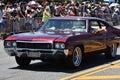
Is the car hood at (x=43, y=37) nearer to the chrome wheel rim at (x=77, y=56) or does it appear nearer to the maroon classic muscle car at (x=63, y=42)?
the maroon classic muscle car at (x=63, y=42)

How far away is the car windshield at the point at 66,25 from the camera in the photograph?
448 inches

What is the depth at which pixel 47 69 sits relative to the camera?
34.7ft

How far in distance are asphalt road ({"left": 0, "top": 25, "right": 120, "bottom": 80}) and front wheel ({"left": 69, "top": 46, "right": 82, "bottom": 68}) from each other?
0.49 ft

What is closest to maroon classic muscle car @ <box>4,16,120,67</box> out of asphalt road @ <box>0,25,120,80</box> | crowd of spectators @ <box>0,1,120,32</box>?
asphalt road @ <box>0,25,120,80</box>

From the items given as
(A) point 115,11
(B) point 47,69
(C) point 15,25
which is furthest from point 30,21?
(A) point 115,11

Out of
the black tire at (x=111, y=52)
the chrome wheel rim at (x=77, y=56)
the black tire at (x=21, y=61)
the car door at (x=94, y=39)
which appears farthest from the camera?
the black tire at (x=111, y=52)

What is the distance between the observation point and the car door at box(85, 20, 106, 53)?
11.1 metres

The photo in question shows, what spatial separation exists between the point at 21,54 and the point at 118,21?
25.5m

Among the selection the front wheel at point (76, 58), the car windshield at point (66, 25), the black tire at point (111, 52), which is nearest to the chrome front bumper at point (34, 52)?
the front wheel at point (76, 58)

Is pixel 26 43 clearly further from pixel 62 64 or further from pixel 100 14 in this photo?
pixel 100 14

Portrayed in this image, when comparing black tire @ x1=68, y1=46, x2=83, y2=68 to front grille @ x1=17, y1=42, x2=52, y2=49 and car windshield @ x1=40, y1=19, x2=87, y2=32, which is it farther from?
car windshield @ x1=40, y1=19, x2=87, y2=32

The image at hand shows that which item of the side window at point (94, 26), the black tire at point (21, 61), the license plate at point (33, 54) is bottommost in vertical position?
the black tire at point (21, 61)

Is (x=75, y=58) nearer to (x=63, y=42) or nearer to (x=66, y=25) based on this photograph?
(x=63, y=42)

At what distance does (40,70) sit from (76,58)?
102cm
